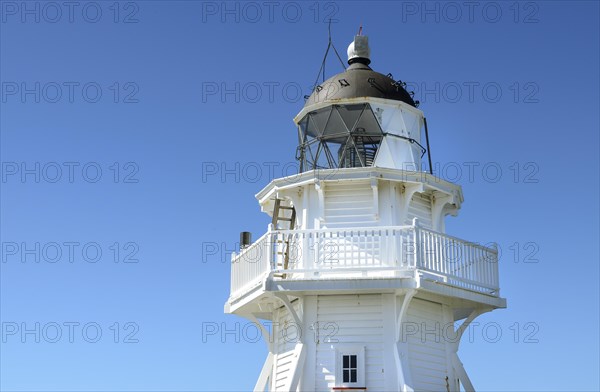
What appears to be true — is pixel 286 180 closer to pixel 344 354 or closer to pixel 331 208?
pixel 331 208

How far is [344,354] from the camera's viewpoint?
24031 mm

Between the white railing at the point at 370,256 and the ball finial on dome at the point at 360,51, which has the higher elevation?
the ball finial on dome at the point at 360,51

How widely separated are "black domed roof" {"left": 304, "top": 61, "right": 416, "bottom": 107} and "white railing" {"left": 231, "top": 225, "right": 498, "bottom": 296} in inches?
151

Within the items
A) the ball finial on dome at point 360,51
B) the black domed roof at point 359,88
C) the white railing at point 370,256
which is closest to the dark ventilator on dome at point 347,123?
the black domed roof at point 359,88

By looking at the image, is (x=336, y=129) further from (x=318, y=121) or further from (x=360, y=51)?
(x=360, y=51)

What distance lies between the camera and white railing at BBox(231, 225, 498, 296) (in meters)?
23.6

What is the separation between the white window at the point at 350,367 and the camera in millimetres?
23797

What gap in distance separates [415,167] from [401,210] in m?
1.53

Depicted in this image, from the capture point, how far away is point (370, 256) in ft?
79.9

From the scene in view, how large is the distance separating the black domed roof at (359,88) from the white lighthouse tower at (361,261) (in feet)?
0.13

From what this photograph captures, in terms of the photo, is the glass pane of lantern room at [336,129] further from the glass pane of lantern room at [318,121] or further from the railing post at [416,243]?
the railing post at [416,243]

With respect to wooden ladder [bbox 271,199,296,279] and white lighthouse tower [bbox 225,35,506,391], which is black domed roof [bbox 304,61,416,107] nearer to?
white lighthouse tower [bbox 225,35,506,391]

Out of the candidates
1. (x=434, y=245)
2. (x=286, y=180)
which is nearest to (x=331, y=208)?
(x=286, y=180)

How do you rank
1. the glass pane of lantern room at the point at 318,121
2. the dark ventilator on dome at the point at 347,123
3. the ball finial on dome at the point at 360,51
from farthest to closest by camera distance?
the ball finial on dome at the point at 360,51
the glass pane of lantern room at the point at 318,121
the dark ventilator on dome at the point at 347,123
